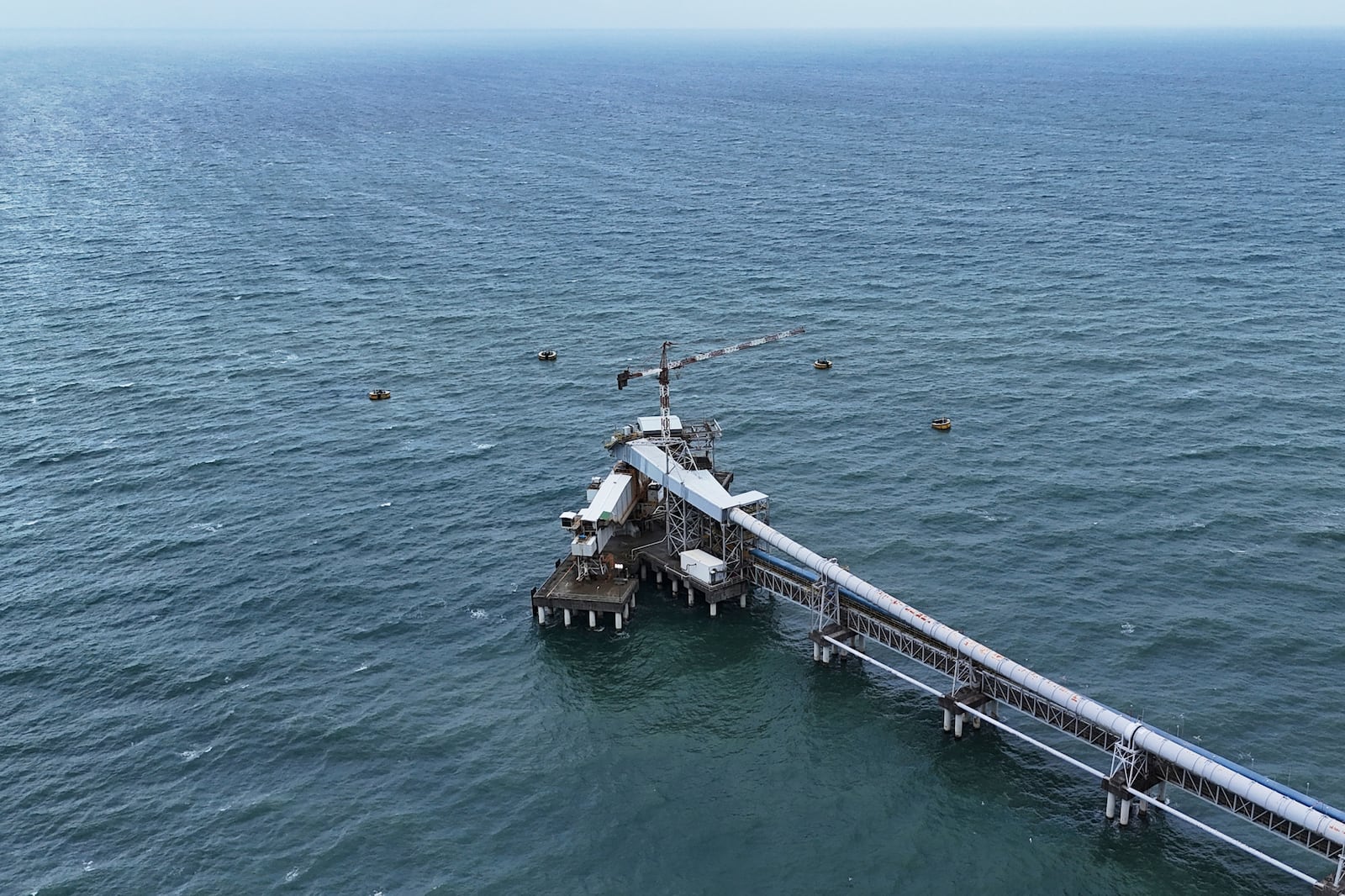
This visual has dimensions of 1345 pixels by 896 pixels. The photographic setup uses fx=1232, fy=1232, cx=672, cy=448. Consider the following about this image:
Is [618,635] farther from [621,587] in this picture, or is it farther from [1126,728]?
[1126,728]

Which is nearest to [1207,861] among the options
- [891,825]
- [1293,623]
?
[891,825]

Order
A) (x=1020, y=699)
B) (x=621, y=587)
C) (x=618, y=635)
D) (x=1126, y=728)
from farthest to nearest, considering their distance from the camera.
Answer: (x=621, y=587), (x=618, y=635), (x=1020, y=699), (x=1126, y=728)

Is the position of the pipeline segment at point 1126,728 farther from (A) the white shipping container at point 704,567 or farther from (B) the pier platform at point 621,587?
(B) the pier platform at point 621,587

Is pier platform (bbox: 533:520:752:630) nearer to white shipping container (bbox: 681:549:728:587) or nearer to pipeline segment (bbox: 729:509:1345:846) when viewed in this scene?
white shipping container (bbox: 681:549:728:587)

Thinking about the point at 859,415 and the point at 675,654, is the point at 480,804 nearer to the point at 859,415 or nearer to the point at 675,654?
the point at 675,654

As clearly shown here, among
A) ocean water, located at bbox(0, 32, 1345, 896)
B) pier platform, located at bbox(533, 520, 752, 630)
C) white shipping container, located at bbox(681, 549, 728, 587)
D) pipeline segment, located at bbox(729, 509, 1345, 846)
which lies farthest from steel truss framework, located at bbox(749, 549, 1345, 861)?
pier platform, located at bbox(533, 520, 752, 630)

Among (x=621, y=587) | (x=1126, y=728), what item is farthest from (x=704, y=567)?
(x=1126, y=728)

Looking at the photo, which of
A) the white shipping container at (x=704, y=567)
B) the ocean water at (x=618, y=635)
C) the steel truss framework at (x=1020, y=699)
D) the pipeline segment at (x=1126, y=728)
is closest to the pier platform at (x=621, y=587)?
the white shipping container at (x=704, y=567)

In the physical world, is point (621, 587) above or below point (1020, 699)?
above
